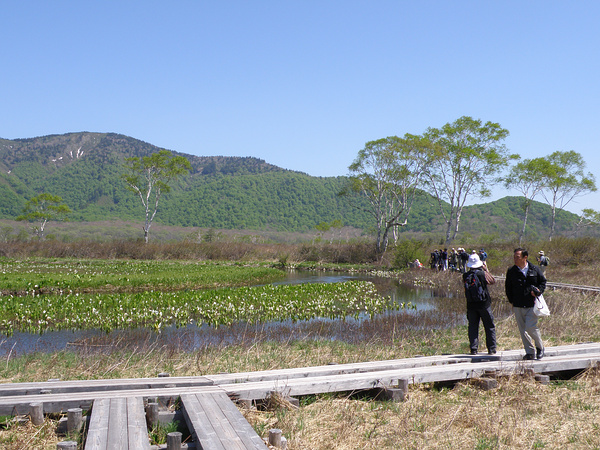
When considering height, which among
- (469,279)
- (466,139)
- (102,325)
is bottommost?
(102,325)

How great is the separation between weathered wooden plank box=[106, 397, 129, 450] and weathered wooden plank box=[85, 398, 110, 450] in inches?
1.6

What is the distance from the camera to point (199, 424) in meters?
5.20

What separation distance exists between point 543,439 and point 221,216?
556ft

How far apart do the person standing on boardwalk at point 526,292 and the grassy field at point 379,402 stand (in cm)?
74

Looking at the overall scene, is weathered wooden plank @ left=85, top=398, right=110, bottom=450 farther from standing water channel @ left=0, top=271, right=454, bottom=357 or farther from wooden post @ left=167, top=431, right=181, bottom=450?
standing water channel @ left=0, top=271, right=454, bottom=357

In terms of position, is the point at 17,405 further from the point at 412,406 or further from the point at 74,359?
the point at 412,406

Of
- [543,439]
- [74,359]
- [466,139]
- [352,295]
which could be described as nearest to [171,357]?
[74,359]

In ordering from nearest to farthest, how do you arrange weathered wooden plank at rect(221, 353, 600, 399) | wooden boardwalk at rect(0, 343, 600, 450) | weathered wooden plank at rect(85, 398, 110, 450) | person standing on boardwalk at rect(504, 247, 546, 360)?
weathered wooden plank at rect(85, 398, 110, 450), wooden boardwalk at rect(0, 343, 600, 450), weathered wooden plank at rect(221, 353, 600, 399), person standing on boardwalk at rect(504, 247, 546, 360)

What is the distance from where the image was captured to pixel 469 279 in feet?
30.4

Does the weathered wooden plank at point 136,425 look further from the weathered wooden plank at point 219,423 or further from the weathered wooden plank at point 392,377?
the weathered wooden plank at point 392,377

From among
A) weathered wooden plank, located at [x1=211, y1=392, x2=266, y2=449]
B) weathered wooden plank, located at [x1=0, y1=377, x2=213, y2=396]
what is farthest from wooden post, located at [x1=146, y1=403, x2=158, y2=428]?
weathered wooden plank, located at [x1=0, y1=377, x2=213, y2=396]

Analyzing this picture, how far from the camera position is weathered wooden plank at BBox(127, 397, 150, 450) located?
4746 mm

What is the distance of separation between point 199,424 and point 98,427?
99cm

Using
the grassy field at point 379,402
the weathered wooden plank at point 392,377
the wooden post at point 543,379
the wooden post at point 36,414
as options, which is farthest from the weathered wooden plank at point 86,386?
the wooden post at point 543,379
